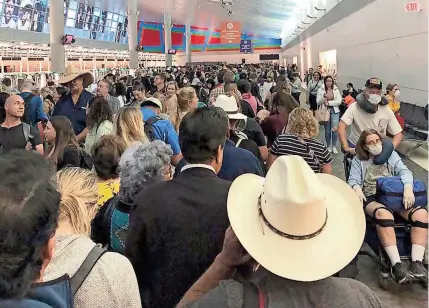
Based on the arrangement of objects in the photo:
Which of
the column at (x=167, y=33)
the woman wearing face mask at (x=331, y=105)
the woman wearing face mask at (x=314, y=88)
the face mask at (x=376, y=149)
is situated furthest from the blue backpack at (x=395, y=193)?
the column at (x=167, y=33)

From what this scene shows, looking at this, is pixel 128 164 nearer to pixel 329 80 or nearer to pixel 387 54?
pixel 329 80

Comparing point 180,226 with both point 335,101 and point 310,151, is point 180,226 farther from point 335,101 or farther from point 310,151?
point 335,101

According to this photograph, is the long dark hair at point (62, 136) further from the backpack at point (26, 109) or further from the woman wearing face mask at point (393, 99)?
the woman wearing face mask at point (393, 99)

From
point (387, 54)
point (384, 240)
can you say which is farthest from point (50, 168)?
point (387, 54)

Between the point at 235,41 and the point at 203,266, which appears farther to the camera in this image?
the point at 235,41

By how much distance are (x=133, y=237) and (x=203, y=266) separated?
1.06ft

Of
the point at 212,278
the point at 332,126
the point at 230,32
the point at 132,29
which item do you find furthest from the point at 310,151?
the point at 230,32

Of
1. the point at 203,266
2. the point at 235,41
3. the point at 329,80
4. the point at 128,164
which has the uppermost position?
the point at 235,41

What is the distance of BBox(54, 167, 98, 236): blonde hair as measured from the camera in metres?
1.84

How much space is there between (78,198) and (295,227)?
0.86 m

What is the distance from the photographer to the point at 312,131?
4312 mm

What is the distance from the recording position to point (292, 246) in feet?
4.69

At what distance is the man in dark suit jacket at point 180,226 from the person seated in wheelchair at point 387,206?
250cm

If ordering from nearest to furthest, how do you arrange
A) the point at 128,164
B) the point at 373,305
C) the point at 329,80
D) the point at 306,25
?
the point at 373,305, the point at 128,164, the point at 329,80, the point at 306,25
